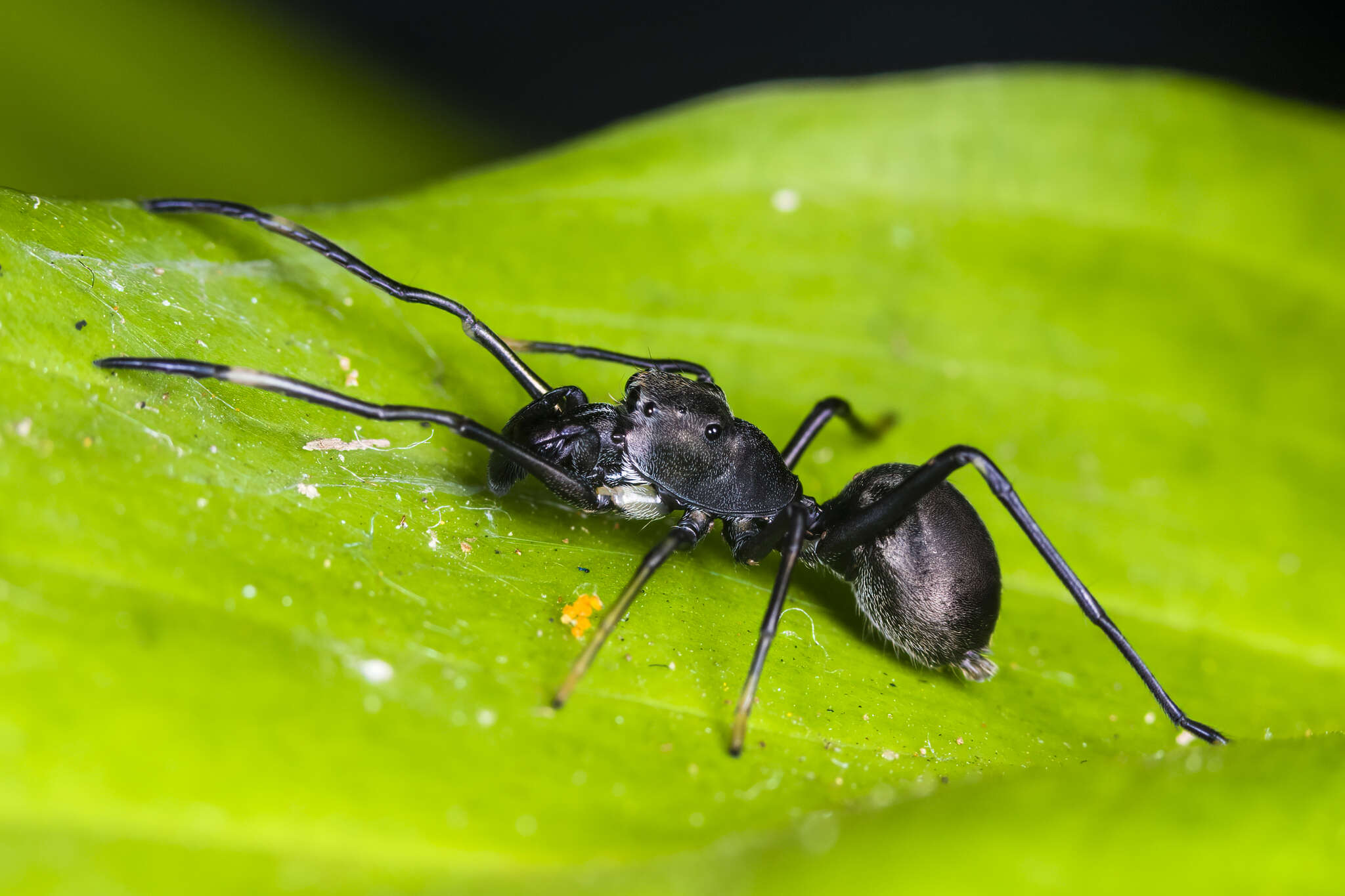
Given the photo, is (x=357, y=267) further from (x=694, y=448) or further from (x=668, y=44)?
(x=668, y=44)

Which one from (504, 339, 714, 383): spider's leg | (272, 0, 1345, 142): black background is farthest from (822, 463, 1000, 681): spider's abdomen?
(272, 0, 1345, 142): black background

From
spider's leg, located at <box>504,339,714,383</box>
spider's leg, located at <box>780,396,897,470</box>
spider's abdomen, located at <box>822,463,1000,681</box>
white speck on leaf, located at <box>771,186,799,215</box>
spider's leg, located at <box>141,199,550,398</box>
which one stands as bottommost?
spider's abdomen, located at <box>822,463,1000,681</box>

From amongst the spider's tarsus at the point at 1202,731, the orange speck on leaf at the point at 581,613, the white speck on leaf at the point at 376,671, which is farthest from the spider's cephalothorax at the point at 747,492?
the white speck on leaf at the point at 376,671

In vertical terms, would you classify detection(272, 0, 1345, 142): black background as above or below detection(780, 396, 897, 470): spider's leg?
above

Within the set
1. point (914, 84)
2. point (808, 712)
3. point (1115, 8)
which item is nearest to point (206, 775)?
point (808, 712)

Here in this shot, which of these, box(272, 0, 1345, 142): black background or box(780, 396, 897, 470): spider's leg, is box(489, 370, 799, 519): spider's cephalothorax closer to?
box(780, 396, 897, 470): spider's leg

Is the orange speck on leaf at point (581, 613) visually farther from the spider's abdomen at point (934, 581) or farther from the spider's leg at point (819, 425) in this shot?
the spider's leg at point (819, 425)
